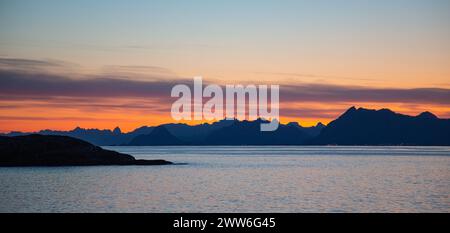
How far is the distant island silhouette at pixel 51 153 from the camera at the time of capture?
167 metres

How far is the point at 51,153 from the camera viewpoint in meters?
169

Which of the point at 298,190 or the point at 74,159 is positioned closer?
the point at 298,190

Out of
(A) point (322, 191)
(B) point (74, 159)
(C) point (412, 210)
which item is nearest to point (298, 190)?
(A) point (322, 191)

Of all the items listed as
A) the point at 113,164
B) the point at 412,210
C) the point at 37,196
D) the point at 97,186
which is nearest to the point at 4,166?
the point at 113,164

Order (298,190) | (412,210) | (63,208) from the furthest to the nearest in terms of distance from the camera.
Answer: (298,190) → (63,208) → (412,210)

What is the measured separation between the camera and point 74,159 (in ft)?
554

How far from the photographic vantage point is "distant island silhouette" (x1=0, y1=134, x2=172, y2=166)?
167 m

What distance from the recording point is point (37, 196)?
77.4m

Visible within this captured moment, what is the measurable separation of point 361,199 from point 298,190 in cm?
1332
